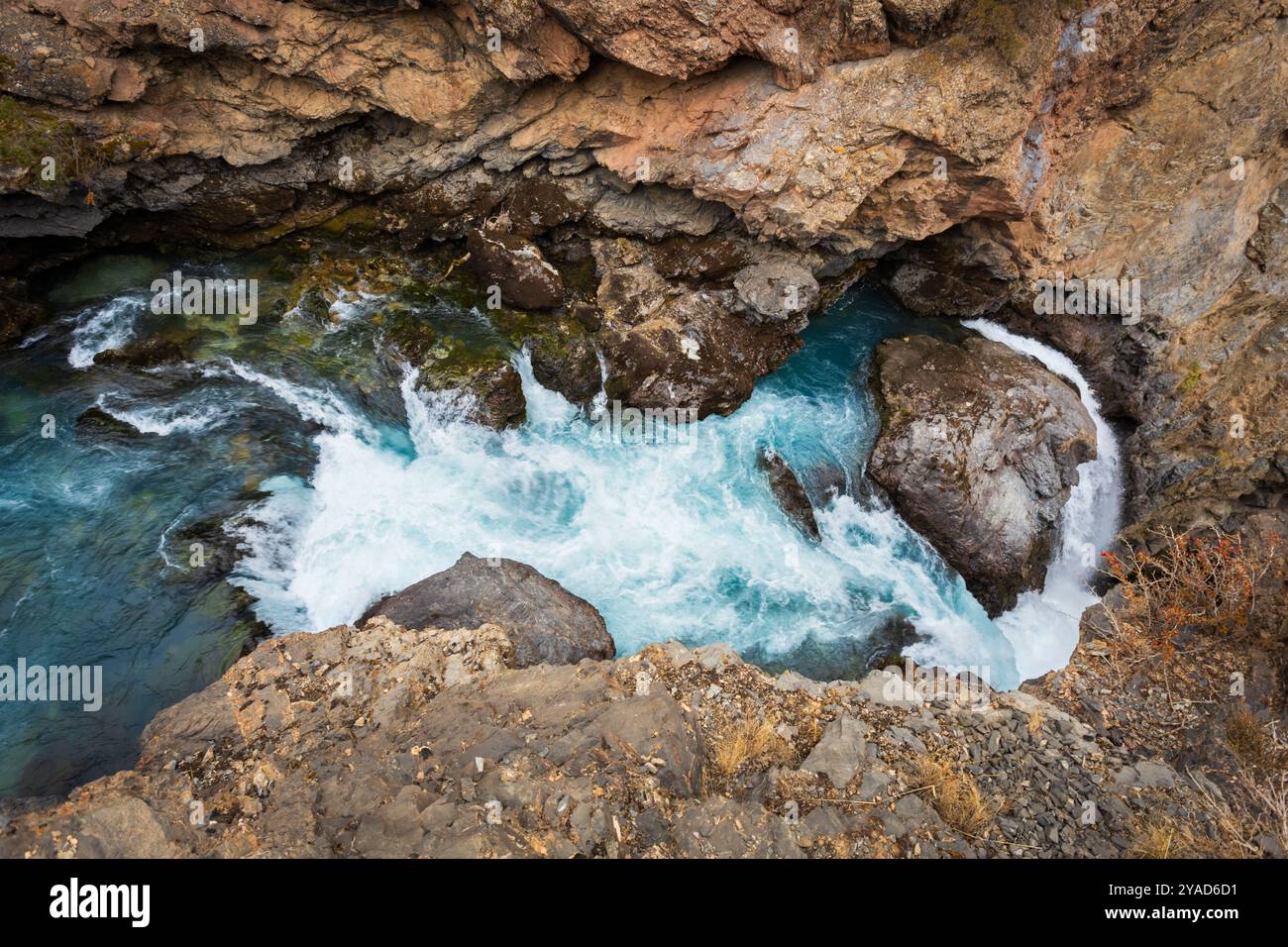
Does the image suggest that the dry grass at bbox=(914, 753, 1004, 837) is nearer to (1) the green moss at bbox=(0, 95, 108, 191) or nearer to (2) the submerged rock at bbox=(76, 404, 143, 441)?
(2) the submerged rock at bbox=(76, 404, 143, 441)

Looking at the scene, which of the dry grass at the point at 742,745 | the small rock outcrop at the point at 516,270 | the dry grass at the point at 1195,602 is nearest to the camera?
the dry grass at the point at 742,745

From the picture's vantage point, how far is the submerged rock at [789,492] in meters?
12.8

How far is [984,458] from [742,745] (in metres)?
8.75

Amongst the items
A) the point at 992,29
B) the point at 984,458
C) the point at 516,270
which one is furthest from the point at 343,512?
the point at 992,29

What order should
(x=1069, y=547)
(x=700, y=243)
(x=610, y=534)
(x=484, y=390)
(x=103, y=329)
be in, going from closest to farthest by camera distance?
(x=610, y=534), (x=103, y=329), (x=484, y=390), (x=1069, y=547), (x=700, y=243)

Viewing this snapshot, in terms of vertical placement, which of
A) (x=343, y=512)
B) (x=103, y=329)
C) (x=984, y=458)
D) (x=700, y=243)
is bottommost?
(x=343, y=512)

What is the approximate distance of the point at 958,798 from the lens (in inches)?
259

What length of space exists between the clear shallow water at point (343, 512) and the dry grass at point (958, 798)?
14.7ft

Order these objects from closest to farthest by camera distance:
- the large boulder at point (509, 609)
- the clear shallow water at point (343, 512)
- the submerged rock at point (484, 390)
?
the large boulder at point (509, 609) → the clear shallow water at point (343, 512) → the submerged rock at point (484, 390)

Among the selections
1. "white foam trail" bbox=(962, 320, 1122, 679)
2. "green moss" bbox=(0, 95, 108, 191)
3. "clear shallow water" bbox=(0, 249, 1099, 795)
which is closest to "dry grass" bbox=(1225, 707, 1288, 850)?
"clear shallow water" bbox=(0, 249, 1099, 795)

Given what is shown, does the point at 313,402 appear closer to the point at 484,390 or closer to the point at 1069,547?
the point at 484,390

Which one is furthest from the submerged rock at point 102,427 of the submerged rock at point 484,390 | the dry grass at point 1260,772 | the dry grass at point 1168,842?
the dry grass at point 1260,772

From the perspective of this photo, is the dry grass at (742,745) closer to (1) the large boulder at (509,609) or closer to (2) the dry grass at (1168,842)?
(1) the large boulder at (509,609)

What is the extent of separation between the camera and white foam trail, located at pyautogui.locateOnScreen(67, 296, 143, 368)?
12.5 metres
